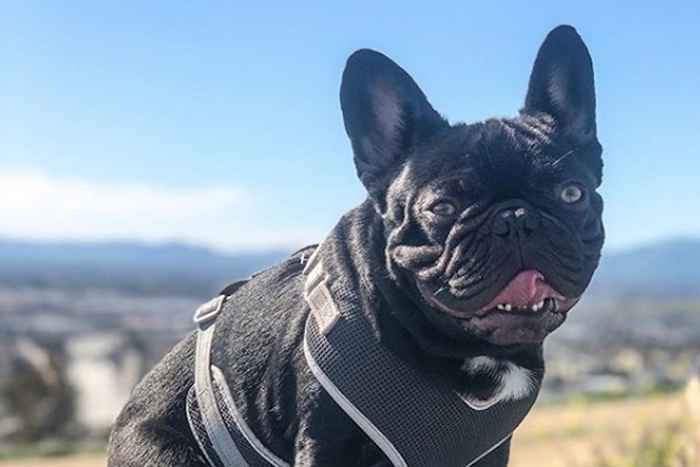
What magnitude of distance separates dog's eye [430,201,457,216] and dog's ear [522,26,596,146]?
1.39 feet

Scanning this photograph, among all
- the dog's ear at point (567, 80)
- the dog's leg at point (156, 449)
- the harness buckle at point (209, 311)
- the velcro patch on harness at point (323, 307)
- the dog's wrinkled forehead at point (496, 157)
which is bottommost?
the dog's leg at point (156, 449)

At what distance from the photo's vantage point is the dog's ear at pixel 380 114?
95.5 inches

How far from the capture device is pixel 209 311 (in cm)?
291

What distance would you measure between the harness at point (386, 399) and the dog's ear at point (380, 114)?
1.10 feet

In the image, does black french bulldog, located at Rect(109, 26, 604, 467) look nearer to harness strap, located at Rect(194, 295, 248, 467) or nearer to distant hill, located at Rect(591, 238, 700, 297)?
harness strap, located at Rect(194, 295, 248, 467)

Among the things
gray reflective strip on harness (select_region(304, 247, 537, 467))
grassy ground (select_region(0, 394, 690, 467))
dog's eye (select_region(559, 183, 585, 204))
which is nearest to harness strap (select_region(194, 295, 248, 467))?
gray reflective strip on harness (select_region(304, 247, 537, 467))

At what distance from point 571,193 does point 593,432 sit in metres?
4.67

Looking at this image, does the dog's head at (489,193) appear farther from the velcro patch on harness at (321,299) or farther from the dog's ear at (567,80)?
the velcro patch on harness at (321,299)

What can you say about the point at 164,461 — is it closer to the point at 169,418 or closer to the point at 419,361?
the point at 169,418

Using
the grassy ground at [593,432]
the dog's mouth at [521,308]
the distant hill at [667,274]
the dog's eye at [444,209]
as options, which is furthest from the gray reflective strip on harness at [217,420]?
the distant hill at [667,274]

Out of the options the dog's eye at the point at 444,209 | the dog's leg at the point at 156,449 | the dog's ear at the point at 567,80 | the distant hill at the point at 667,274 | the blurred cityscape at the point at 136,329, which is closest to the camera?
the dog's eye at the point at 444,209

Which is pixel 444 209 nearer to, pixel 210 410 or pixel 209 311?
pixel 210 410

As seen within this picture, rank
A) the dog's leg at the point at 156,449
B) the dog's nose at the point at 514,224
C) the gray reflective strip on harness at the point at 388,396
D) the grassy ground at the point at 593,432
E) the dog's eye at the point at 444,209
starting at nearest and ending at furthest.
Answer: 1. the dog's nose at the point at 514,224
2. the dog's eye at the point at 444,209
3. the gray reflective strip on harness at the point at 388,396
4. the dog's leg at the point at 156,449
5. the grassy ground at the point at 593,432

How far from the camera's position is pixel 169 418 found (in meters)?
2.73
